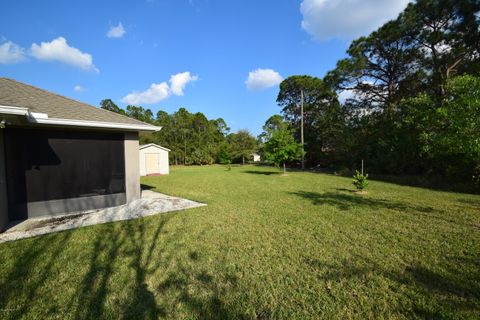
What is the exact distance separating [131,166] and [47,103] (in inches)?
110

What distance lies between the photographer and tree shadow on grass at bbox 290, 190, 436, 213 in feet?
20.5

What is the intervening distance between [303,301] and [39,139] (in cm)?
709

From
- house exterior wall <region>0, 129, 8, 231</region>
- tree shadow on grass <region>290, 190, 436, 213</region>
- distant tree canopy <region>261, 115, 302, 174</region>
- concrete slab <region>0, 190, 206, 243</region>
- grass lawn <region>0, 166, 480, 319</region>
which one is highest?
distant tree canopy <region>261, 115, 302, 174</region>

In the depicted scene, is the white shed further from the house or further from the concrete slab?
the concrete slab

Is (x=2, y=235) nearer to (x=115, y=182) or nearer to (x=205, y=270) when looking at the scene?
(x=115, y=182)

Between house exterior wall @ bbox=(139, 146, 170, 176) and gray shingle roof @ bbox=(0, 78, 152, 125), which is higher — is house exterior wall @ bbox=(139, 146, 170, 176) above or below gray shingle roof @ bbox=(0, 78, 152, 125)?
below

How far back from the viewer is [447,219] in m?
5.19

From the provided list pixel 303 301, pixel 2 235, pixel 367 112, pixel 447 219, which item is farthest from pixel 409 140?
pixel 2 235

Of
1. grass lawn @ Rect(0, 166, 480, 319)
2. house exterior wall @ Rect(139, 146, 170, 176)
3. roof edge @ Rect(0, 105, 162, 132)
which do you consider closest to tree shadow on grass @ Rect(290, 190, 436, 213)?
grass lawn @ Rect(0, 166, 480, 319)

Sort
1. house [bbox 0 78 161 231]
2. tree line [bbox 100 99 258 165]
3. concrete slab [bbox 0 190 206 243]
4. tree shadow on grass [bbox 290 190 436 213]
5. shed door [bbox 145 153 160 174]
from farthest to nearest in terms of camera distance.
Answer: tree line [bbox 100 99 258 165] → shed door [bbox 145 153 160 174] → tree shadow on grass [bbox 290 190 436 213] → house [bbox 0 78 161 231] → concrete slab [bbox 0 190 206 243]

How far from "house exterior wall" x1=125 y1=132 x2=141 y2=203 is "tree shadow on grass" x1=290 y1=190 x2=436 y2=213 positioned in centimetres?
597

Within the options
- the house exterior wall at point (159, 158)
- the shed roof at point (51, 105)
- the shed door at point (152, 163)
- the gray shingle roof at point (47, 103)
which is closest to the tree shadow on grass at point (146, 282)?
the shed roof at point (51, 105)

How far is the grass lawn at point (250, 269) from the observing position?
89.0 inches

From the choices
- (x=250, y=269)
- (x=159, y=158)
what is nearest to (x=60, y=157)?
(x=250, y=269)
